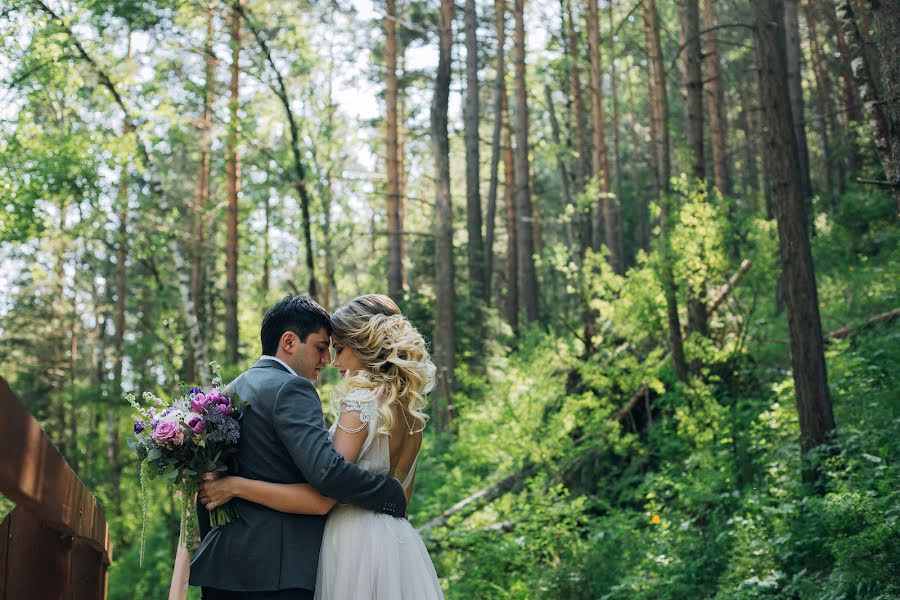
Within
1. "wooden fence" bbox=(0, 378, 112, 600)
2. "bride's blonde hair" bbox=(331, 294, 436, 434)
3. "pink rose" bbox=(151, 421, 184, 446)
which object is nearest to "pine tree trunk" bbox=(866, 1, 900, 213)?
"bride's blonde hair" bbox=(331, 294, 436, 434)

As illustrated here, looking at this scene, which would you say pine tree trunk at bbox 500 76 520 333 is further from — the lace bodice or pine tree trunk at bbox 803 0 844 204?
the lace bodice

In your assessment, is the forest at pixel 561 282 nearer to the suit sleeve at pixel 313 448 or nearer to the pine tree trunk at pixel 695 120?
the pine tree trunk at pixel 695 120

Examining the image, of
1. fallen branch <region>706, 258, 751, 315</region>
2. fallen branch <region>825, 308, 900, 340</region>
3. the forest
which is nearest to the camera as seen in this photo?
the forest

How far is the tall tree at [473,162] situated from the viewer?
70.9 ft

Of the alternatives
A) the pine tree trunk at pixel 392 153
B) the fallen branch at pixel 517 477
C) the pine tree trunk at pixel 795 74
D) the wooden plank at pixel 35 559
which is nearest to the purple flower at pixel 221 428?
the wooden plank at pixel 35 559

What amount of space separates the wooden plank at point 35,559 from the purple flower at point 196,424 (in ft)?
2.05

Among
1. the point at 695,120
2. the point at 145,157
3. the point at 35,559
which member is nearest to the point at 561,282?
the point at 695,120

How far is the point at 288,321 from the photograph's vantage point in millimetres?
4094

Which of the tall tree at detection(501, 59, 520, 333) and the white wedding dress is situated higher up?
the tall tree at detection(501, 59, 520, 333)

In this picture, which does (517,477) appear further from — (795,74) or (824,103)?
(824,103)

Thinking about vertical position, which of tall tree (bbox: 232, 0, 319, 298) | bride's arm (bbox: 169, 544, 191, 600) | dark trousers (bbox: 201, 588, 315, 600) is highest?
tall tree (bbox: 232, 0, 319, 298)

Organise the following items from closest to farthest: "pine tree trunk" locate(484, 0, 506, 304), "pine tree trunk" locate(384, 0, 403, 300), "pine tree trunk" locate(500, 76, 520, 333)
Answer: "pine tree trunk" locate(384, 0, 403, 300) → "pine tree trunk" locate(500, 76, 520, 333) → "pine tree trunk" locate(484, 0, 506, 304)

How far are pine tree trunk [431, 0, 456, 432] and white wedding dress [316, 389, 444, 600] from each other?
42.6ft

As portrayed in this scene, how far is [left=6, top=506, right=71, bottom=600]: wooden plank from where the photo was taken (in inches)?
97.6
